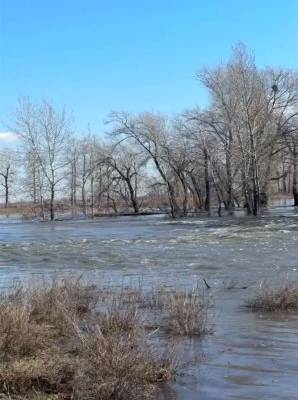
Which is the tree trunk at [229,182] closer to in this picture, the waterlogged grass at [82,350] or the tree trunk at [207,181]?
the tree trunk at [207,181]

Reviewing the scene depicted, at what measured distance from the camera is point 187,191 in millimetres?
61281

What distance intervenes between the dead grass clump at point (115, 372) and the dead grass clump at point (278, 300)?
169 inches

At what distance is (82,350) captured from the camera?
19.3 feet

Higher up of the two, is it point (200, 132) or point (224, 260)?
point (200, 132)

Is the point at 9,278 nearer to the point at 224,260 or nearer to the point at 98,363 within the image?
the point at 224,260

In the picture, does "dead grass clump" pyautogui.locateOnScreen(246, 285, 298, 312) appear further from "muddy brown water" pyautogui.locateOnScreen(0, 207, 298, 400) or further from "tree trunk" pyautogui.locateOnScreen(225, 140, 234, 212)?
"tree trunk" pyautogui.locateOnScreen(225, 140, 234, 212)

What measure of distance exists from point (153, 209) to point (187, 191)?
7996 mm

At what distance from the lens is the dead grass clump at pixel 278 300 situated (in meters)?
9.66

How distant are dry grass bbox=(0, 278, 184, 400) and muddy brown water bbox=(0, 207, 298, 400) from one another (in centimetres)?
43

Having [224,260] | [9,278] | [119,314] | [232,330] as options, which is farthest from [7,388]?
[224,260]

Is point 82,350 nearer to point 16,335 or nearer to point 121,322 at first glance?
point 16,335

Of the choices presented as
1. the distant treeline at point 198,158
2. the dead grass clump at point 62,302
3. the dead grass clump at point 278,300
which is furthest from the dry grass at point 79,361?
the distant treeline at point 198,158

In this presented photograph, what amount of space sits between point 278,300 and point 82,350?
4.71 m

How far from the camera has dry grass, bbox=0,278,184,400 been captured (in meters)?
5.19
